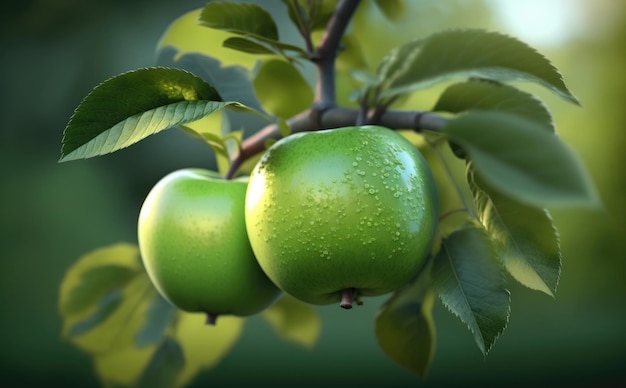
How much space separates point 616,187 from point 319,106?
209cm

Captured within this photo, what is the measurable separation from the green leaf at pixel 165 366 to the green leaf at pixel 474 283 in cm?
36

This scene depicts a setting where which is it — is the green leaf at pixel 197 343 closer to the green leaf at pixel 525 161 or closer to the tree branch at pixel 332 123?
the tree branch at pixel 332 123

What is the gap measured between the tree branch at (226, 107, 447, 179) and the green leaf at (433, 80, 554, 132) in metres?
0.03

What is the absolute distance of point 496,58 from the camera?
41cm

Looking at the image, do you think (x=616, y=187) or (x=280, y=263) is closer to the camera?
(x=280, y=263)

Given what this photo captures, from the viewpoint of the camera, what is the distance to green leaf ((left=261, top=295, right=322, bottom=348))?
0.76 m

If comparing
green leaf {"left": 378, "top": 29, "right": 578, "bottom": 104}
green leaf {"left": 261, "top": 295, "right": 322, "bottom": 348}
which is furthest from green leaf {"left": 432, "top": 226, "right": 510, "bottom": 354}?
green leaf {"left": 261, "top": 295, "right": 322, "bottom": 348}

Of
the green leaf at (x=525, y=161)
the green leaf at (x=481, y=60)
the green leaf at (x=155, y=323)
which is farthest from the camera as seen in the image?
the green leaf at (x=155, y=323)

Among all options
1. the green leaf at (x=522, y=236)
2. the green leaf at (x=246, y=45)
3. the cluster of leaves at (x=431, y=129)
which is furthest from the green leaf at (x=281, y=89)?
the green leaf at (x=522, y=236)

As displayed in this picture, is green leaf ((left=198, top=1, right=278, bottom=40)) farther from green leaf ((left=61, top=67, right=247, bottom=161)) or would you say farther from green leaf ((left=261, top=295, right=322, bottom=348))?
green leaf ((left=261, top=295, right=322, bottom=348))

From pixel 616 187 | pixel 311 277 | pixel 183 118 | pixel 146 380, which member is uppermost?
pixel 183 118

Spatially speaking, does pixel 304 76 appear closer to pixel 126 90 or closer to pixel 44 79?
pixel 126 90

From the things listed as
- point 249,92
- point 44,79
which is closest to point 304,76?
point 249,92

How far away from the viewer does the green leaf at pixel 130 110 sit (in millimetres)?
404
